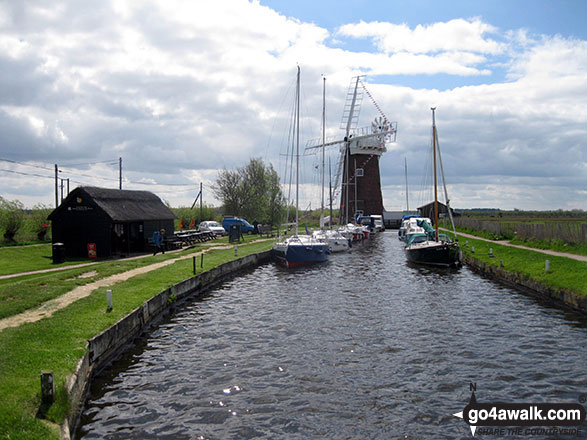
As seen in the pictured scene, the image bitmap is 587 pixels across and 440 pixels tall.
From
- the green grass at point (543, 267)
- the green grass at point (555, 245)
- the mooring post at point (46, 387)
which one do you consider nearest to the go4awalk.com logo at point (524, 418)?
the mooring post at point (46, 387)

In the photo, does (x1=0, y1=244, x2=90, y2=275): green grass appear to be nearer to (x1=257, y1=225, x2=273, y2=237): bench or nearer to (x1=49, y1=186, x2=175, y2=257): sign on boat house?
(x1=49, y1=186, x2=175, y2=257): sign on boat house

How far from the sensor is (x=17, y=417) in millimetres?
7781

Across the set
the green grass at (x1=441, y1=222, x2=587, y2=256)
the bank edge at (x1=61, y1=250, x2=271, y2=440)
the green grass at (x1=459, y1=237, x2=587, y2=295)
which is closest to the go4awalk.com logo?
the bank edge at (x1=61, y1=250, x2=271, y2=440)

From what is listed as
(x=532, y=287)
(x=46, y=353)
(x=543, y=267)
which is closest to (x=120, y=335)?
(x=46, y=353)

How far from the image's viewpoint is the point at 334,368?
41.8ft

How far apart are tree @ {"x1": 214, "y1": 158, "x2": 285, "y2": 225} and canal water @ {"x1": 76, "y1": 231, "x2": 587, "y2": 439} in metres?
51.5

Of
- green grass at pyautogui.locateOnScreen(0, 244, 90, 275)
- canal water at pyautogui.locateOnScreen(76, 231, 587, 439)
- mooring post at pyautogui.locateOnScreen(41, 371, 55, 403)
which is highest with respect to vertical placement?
green grass at pyautogui.locateOnScreen(0, 244, 90, 275)

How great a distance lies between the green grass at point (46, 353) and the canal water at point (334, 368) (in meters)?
1.11

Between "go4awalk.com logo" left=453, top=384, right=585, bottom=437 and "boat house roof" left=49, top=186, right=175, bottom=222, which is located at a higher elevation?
"boat house roof" left=49, top=186, right=175, bottom=222

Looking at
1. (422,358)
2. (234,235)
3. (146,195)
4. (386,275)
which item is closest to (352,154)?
(234,235)

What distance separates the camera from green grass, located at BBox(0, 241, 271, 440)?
779 cm

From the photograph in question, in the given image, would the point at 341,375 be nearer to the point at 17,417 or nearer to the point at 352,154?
the point at 17,417

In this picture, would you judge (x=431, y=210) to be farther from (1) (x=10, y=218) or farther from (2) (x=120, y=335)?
(2) (x=120, y=335)

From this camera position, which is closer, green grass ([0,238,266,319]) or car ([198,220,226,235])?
green grass ([0,238,266,319])
